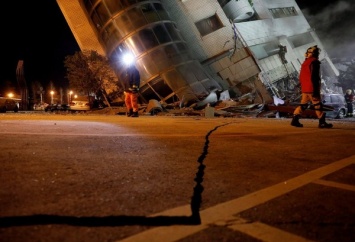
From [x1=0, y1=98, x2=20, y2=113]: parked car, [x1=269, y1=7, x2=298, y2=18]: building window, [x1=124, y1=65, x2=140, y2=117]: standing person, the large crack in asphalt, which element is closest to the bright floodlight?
[x1=0, y1=98, x2=20, y2=113]: parked car

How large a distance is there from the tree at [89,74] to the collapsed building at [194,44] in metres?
1.08

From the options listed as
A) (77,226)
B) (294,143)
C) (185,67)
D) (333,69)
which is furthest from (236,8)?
(77,226)

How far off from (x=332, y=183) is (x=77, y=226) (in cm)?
172

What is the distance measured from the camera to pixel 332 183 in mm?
2049

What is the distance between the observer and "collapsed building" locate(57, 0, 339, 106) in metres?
18.1

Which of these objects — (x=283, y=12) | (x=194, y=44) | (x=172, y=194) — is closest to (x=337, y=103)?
(x=194, y=44)

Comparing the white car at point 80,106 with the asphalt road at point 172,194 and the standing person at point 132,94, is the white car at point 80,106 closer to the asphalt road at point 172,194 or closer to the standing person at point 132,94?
the standing person at point 132,94

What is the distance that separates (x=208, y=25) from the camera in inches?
819

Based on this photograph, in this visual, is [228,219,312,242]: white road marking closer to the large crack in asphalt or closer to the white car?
the large crack in asphalt

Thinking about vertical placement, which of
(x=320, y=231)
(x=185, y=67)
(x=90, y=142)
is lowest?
(x=320, y=231)

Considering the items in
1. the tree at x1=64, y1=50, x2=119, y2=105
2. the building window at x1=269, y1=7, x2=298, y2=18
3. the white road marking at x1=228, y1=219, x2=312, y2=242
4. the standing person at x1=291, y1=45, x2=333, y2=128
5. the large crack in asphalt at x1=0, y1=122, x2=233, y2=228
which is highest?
the building window at x1=269, y1=7, x2=298, y2=18

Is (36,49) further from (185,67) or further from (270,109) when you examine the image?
(270,109)

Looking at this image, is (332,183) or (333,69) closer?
(332,183)

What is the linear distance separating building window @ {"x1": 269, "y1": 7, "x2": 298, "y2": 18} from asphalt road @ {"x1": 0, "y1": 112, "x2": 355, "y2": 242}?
2586 centimetres
